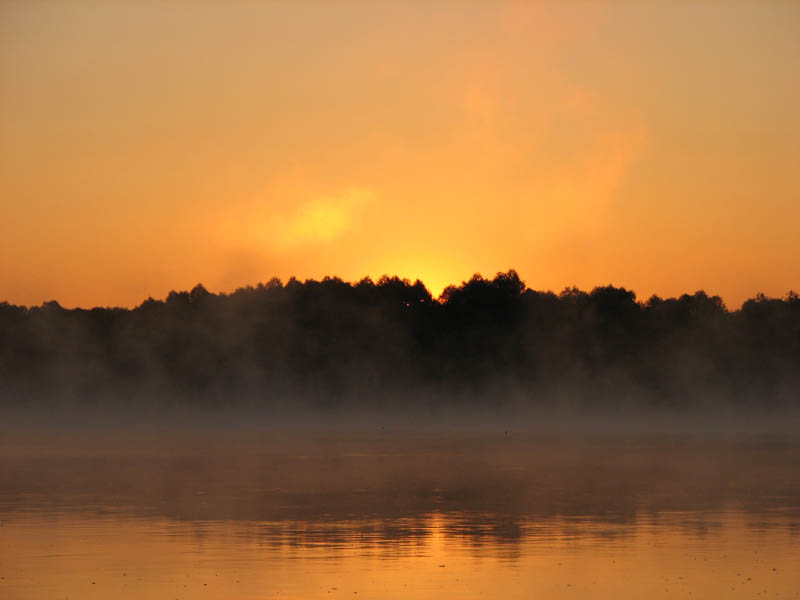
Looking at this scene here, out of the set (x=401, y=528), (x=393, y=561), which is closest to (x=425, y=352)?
(x=401, y=528)

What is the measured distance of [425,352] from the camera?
579 feet

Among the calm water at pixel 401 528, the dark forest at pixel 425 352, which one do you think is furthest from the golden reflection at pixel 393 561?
the dark forest at pixel 425 352

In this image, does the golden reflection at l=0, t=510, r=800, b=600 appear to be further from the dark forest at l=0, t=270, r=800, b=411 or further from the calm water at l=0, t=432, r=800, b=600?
the dark forest at l=0, t=270, r=800, b=411

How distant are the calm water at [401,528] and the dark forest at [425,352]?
11248 centimetres

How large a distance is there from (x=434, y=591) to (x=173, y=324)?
16676 centimetres

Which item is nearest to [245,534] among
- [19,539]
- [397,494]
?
[19,539]

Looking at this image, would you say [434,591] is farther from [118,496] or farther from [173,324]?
[173,324]

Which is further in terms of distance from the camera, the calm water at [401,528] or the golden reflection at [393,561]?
the calm water at [401,528]

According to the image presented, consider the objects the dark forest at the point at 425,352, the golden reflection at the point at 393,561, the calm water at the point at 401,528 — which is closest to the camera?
the golden reflection at the point at 393,561

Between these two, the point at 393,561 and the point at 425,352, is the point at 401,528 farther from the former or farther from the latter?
the point at 425,352

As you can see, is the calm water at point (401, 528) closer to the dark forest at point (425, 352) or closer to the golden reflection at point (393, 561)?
the golden reflection at point (393, 561)

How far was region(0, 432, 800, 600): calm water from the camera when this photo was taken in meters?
24.6

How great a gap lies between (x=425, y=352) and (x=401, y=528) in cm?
14378

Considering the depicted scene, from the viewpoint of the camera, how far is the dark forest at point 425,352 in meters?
172
